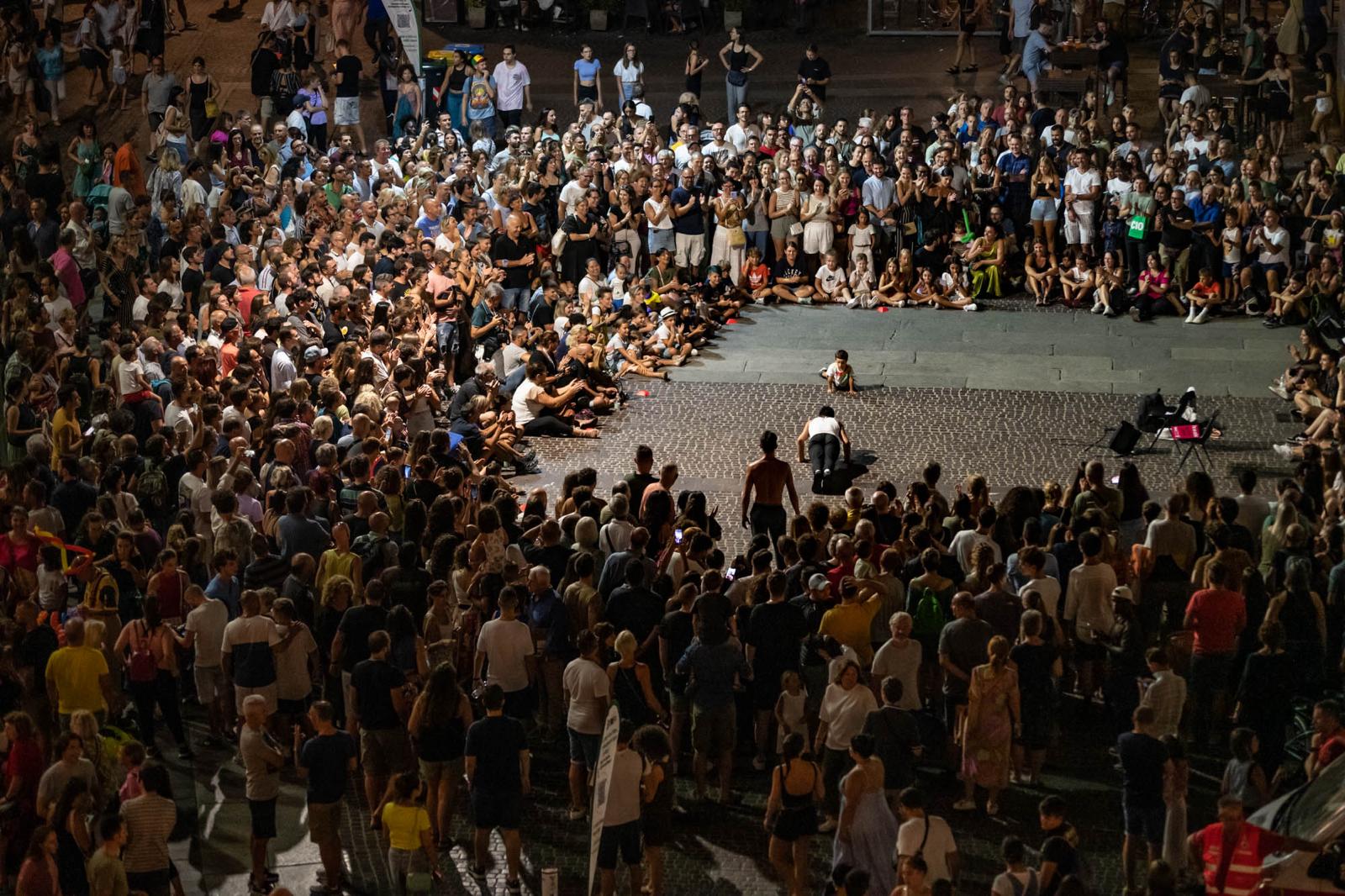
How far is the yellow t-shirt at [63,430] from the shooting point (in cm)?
1491

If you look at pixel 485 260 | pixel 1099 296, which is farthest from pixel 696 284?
pixel 1099 296

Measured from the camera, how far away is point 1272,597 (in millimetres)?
11875

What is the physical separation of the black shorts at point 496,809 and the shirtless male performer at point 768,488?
4.92 meters

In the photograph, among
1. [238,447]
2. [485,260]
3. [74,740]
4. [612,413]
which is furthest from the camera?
[485,260]

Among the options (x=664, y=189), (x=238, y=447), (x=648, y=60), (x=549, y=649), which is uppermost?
(x=648, y=60)

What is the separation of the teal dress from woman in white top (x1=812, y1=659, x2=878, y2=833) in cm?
1452

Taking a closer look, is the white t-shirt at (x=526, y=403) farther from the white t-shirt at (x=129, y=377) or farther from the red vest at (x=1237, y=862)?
the red vest at (x=1237, y=862)

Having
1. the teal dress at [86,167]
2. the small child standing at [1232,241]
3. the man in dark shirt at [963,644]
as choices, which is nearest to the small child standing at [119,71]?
the teal dress at [86,167]

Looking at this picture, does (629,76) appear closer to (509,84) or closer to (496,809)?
(509,84)

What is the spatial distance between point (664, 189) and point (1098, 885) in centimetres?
1383

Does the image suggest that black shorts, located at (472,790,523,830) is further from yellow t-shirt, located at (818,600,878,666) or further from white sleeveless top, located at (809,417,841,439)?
white sleeveless top, located at (809,417,841,439)

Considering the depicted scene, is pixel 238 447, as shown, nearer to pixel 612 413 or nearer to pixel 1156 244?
pixel 612 413

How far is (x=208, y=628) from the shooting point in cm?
1178

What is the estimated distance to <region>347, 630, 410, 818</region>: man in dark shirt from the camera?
35.9 ft
